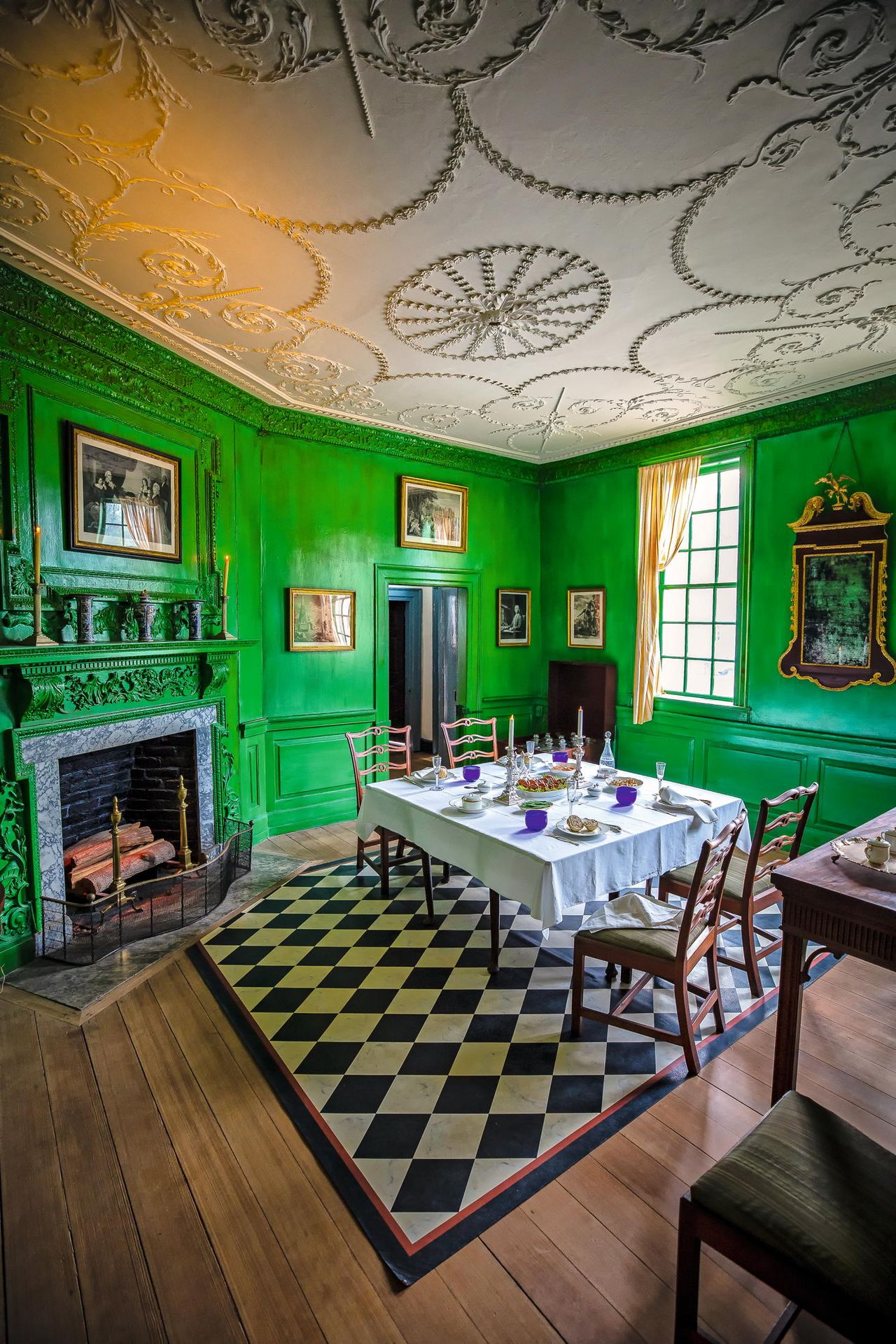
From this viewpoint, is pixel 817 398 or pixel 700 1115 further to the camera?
pixel 817 398

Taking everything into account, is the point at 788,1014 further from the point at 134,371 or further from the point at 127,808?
the point at 134,371

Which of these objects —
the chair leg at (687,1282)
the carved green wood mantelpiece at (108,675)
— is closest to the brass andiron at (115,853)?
the carved green wood mantelpiece at (108,675)

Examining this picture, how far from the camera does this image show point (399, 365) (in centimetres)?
427

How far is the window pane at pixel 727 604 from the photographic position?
561 cm

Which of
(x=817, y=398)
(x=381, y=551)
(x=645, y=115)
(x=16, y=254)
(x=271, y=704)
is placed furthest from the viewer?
(x=381, y=551)

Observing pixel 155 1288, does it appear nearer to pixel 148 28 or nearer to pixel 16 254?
pixel 148 28

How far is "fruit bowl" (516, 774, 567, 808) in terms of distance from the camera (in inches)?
145

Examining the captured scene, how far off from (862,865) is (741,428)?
4.32 m

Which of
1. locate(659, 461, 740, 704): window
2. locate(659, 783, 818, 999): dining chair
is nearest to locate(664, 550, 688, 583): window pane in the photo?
locate(659, 461, 740, 704): window

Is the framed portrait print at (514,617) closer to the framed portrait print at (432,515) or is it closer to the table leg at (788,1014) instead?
the framed portrait print at (432,515)

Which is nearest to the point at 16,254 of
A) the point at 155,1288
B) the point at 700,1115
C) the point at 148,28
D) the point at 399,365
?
the point at 148,28

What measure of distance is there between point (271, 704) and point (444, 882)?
2129 mm

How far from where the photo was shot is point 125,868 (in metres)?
4.15

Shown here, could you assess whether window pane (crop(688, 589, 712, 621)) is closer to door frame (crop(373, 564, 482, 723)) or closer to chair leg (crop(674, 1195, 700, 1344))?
door frame (crop(373, 564, 482, 723))
